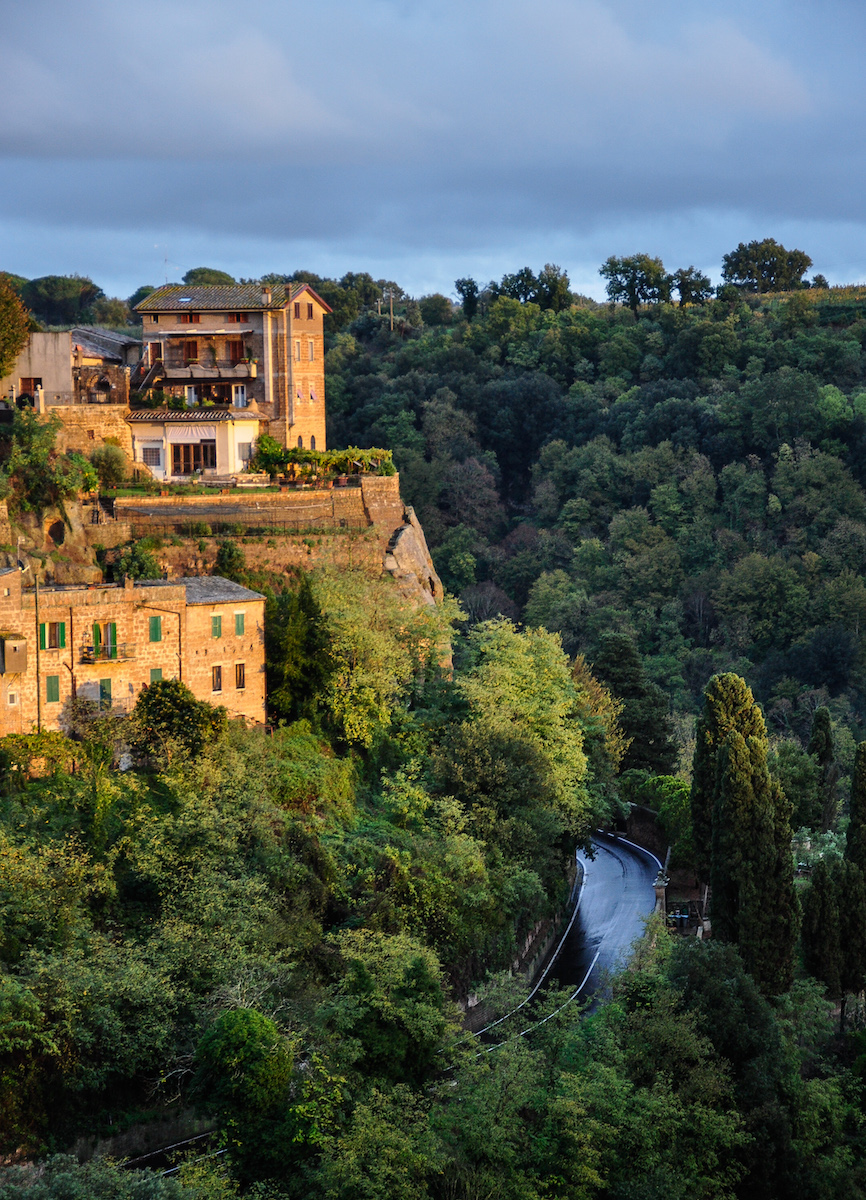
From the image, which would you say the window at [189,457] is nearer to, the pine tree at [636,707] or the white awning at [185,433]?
the white awning at [185,433]

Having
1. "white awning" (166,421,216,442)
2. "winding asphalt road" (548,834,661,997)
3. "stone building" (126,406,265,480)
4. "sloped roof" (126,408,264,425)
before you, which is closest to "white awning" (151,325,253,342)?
"sloped roof" (126,408,264,425)

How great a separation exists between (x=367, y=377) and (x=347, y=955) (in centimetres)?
7335

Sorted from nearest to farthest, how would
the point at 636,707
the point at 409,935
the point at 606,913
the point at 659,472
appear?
the point at 409,935 < the point at 606,913 < the point at 636,707 < the point at 659,472

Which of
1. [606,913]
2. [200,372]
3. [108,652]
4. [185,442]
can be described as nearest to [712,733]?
[606,913]

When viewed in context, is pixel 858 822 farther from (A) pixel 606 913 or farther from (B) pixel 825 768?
(B) pixel 825 768

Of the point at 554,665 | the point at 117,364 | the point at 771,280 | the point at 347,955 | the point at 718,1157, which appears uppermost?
the point at 771,280

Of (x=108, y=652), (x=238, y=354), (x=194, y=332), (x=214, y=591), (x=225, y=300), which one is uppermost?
(x=225, y=300)

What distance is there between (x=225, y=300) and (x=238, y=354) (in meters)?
2.22

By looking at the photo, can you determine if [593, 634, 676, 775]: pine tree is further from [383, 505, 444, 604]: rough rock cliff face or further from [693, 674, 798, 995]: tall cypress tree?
[693, 674, 798, 995]: tall cypress tree

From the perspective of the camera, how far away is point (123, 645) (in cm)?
3881

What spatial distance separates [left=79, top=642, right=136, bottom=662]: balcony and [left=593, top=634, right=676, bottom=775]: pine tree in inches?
1134

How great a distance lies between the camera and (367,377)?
338ft

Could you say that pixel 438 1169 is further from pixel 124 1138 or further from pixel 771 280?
pixel 771 280

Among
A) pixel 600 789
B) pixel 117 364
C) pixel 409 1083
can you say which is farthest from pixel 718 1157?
pixel 117 364
